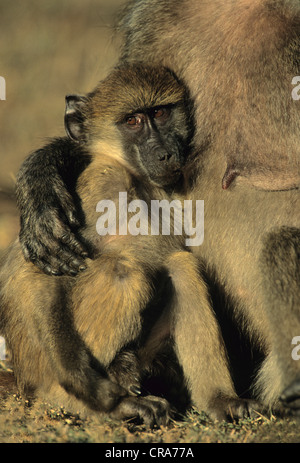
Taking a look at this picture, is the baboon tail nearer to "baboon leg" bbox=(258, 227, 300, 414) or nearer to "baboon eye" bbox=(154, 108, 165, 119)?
"baboon leg" bbox=(258, 227, 300, 414)

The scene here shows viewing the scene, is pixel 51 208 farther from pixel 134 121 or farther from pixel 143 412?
pixel 143 412

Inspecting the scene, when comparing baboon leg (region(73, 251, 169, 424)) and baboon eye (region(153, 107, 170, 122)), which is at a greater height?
baboon eye (region(153, 107, 170, 122))

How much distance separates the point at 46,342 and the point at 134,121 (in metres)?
1.01

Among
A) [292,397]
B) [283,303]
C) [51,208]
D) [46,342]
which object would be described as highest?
[51,208]

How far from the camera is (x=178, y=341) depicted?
2533 millimetres

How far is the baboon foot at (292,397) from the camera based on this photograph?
6.91 ft


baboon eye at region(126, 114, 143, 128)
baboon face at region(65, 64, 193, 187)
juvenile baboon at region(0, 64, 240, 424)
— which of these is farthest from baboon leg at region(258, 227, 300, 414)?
baboon eye at region(126, 114, 143, 128)

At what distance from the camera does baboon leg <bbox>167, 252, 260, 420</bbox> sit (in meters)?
2.45

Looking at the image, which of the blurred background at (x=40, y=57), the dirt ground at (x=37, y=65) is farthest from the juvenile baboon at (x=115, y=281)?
the blurred background at (x=40, y=57)

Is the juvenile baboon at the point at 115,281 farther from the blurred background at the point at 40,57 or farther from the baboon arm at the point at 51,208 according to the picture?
the blurred background at the point at 40,57

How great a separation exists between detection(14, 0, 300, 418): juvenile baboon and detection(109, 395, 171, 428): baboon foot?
17 cm

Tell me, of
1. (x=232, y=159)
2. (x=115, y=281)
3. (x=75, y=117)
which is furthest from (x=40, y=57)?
(x=115, y=281)

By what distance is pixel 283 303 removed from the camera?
87.2 inches

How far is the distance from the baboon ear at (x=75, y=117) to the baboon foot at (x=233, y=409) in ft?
4.20
